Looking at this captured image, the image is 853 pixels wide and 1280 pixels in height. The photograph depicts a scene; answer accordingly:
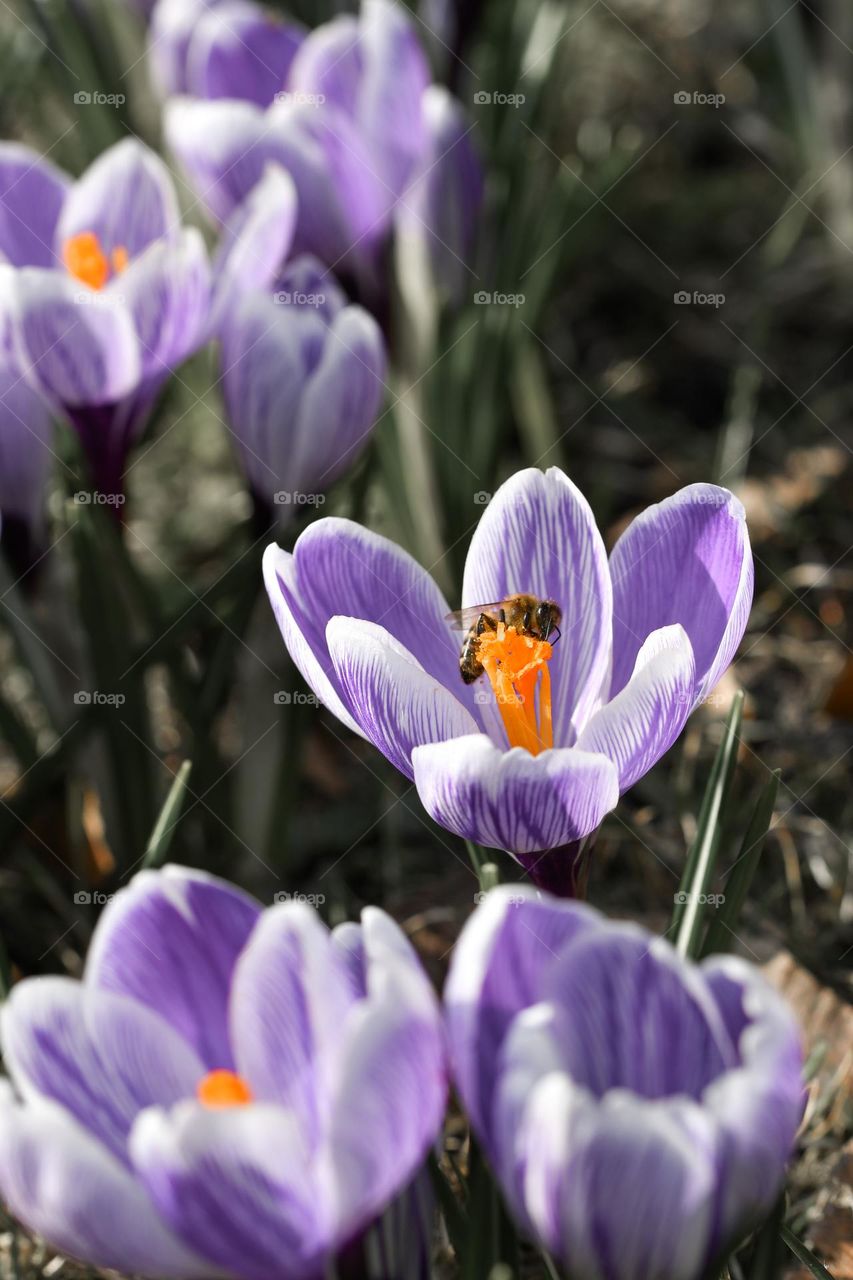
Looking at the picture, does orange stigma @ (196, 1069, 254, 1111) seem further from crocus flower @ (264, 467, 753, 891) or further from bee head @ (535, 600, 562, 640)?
bee head @ (535, 600, 562, 640)

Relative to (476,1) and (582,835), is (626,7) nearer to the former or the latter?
(476,1)

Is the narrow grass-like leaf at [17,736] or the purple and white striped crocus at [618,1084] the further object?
the narrow grass-like leaf at [17,736]

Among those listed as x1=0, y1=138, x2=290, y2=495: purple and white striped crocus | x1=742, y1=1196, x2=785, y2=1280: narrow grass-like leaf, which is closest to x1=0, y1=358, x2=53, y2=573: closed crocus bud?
x1=0, y1=138, x2=290, y2=495: purple and white striped crocus

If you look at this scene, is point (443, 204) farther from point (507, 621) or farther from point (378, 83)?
point (507, 621)

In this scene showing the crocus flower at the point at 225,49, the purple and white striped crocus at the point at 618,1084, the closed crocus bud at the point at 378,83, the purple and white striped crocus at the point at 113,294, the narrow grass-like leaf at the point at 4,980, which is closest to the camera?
the purple and white striped crocus at the point at 618,1084

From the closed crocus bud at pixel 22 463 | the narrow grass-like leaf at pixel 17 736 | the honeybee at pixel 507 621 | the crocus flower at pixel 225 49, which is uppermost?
the crocus flower at pixel 225 49

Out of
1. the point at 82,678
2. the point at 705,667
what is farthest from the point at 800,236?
the point at 705,667

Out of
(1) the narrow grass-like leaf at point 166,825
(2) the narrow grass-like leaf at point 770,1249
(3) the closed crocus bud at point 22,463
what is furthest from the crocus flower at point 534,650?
(3) the closed crocus bud at point 22,463

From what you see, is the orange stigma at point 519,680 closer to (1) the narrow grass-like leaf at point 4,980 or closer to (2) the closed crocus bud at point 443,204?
(1) the narrow grass-like leaf at point 4,980

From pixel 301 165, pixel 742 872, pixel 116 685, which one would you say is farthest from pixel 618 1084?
pixel 301 165
